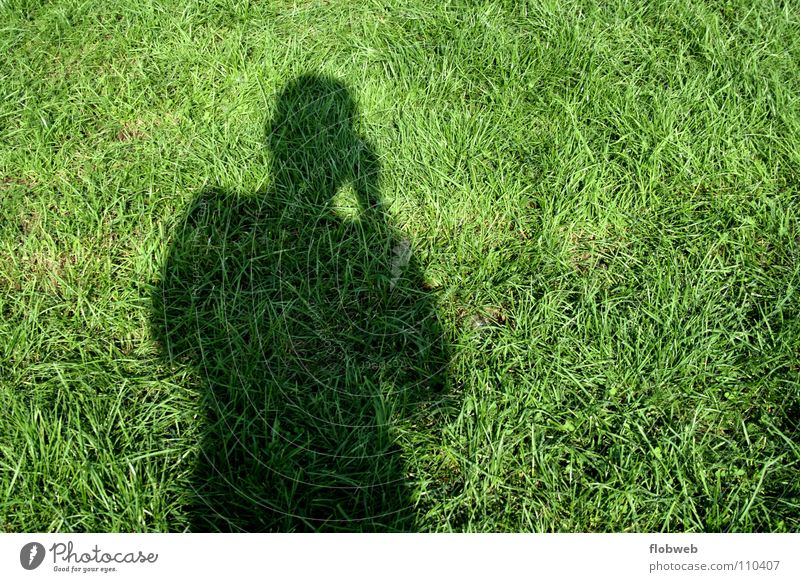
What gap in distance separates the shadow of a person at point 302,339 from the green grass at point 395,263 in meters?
0.01

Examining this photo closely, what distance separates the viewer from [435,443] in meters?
2.34

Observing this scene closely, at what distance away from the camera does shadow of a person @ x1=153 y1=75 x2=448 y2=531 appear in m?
2.24

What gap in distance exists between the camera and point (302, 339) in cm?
257

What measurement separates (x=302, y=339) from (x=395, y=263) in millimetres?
560

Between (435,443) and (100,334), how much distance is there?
1447mm

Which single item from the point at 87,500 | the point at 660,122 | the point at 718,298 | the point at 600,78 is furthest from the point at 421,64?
the point at 87,500

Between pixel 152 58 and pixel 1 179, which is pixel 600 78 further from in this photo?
pixel 1 179

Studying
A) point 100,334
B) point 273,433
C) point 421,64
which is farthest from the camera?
point 421,64
